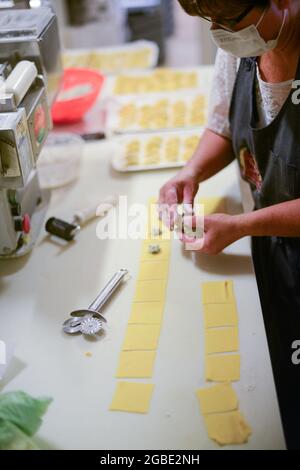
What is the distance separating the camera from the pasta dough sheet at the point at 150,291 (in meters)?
1.13

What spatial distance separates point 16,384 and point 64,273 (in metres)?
0.31

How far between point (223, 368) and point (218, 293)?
0.64ft

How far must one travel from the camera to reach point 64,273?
3.99 ft

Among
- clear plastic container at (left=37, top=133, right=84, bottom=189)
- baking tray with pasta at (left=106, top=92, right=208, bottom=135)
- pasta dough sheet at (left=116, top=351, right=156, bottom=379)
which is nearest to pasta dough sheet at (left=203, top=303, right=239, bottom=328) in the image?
pasta dough sheet at (left=116, top=351, right=156, bottom=379)

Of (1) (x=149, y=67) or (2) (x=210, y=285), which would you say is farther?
(1) (x=149, y=67)

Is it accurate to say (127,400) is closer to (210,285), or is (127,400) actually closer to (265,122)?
(210,285)

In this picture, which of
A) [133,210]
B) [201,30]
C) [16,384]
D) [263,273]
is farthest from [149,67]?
[16,384]

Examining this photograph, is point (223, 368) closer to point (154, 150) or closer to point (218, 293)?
point (218, 293)

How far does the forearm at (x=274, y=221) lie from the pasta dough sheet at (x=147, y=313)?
0.23m

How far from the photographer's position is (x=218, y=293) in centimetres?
112

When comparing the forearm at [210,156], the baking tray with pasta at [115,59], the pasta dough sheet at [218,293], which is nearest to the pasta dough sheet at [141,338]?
the pasta dough sheet at [218,293]

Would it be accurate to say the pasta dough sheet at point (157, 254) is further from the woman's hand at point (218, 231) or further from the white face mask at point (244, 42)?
the white face mask at point (244, 42)

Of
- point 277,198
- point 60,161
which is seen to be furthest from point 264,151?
point 60,161

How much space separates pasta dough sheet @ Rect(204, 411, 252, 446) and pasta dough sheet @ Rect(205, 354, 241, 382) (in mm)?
72
